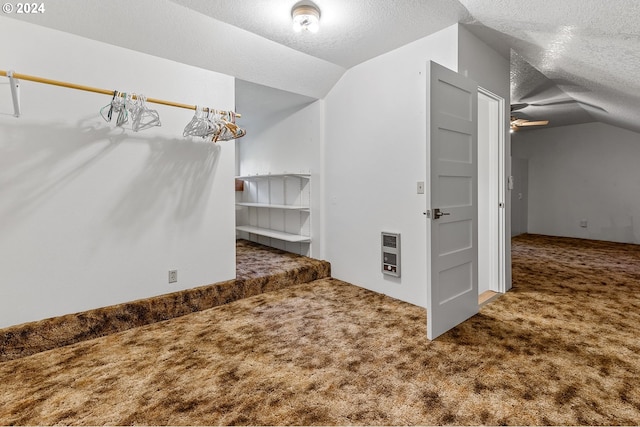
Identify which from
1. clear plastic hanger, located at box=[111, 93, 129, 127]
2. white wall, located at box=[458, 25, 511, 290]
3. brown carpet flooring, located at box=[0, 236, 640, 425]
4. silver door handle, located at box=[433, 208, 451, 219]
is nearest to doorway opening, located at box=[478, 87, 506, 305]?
white wall, located at box=[458, 25, 511, 290]

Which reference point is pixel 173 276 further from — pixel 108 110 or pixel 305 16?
pixel 305 16

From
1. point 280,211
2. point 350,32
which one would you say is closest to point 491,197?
point 350,32

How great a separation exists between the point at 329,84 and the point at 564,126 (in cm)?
606

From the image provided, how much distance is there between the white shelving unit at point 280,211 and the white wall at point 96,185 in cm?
140

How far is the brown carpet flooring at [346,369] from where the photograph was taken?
164 centimetres

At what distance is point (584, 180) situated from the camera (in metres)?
6.80

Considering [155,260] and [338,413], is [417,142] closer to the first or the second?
[338,413]

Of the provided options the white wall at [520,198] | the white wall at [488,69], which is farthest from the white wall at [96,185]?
the white wall at [520,198]

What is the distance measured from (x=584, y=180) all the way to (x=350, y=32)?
6702 mm

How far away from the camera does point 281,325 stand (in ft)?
8.91

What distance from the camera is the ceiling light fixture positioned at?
243cm

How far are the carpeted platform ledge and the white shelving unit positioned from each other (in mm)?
365

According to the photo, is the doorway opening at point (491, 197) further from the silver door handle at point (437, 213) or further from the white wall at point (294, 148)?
the white wall at point (294, 148)

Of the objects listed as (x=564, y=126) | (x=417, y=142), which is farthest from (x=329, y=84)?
(x=564, y=126)
